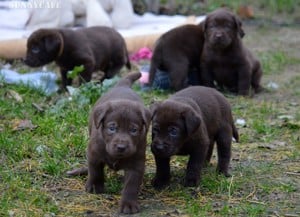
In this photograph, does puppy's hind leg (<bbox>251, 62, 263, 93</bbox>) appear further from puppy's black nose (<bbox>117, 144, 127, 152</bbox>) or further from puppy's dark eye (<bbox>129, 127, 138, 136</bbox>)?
puppy's black nose (<bbox>117, 144, 127, 152</bbox>)

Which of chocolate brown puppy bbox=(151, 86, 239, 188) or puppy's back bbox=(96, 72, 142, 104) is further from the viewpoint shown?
puppy's back bbox=(96, 72, 142, 104)

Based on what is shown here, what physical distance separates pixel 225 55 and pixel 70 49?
1.85 m

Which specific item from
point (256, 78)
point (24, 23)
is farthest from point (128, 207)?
point (24, 23)

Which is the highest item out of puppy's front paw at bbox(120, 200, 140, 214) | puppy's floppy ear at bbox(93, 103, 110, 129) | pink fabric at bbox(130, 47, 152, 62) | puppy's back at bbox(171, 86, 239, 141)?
puppy's floppy ear at bbox(93, 103, 110, 129)

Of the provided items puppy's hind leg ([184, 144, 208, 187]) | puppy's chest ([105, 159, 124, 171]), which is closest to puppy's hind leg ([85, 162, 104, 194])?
puppy's chest ([105, 159, 124, 171])

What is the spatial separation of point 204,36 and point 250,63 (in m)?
0.66

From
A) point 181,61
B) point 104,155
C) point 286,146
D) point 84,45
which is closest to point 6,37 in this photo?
point 84,45

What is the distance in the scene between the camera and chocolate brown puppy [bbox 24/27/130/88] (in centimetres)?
858

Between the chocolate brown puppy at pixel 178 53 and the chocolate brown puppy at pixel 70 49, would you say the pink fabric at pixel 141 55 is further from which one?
the chocolate brown puppy at pixel 178 53

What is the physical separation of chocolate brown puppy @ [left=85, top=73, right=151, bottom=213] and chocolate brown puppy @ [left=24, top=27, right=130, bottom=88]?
3.62 m

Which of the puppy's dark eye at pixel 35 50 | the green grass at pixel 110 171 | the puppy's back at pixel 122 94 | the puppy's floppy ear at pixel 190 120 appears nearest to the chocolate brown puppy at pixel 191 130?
the puppy's floppy ear at pixel 190 120

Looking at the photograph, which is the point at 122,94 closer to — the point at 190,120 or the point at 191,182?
the point at 190,120

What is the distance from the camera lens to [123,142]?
4711 mm

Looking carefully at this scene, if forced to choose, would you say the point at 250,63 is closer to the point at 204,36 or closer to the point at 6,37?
the point at 204,36
